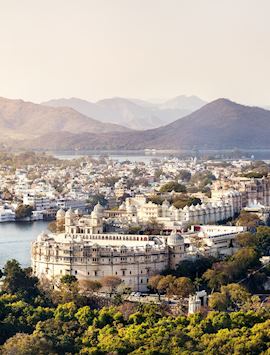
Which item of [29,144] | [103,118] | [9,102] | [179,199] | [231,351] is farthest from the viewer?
[103,118]

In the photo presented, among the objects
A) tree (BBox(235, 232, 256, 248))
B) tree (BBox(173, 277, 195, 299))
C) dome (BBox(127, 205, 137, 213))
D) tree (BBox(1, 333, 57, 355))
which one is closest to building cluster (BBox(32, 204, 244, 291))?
tree (BBox(235, 232, 256, 248))

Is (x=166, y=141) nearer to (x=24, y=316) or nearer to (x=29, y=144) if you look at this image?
(x=29, y=144)

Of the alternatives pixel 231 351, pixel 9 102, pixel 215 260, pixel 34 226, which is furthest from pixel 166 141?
pixel 231 351

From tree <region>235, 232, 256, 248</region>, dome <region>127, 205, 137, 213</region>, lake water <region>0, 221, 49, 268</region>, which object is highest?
dome <region>127, 205, 137, 213</region>

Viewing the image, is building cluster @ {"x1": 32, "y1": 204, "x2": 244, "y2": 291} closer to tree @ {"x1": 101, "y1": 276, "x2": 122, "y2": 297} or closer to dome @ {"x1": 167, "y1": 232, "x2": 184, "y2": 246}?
dome @ {"x1": 167, "y1": 232, "x2": 184, "y2": 246}

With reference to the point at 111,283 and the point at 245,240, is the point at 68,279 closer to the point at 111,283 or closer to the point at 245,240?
the point at 111,283

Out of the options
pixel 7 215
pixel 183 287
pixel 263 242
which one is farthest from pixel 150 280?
pixel 7 215

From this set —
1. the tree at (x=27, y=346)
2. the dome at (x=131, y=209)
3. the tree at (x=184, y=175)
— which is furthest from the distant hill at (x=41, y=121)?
the tree at (x=27, y=346)
